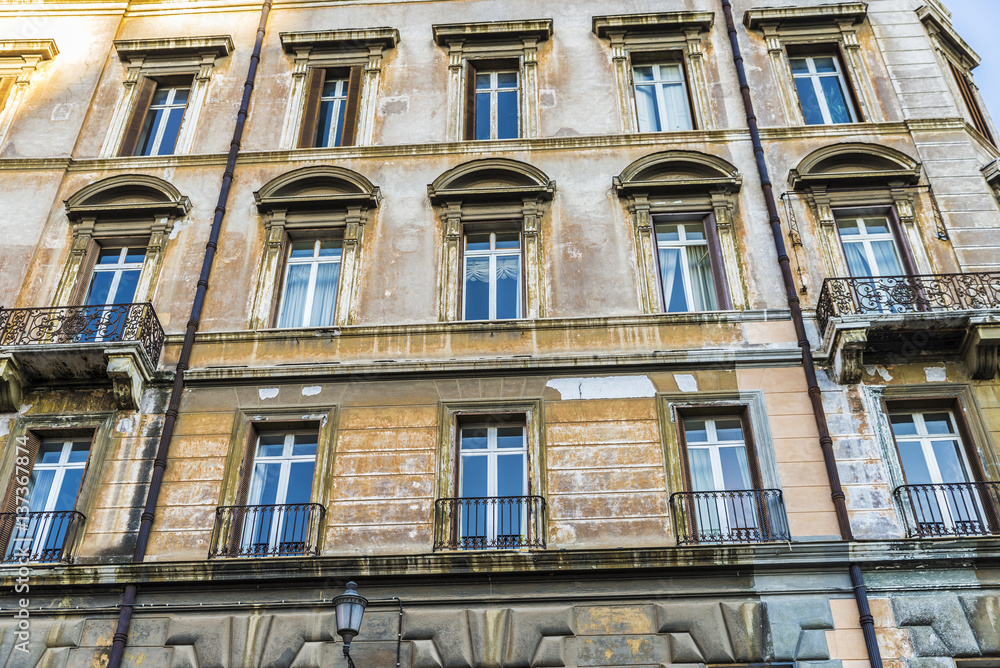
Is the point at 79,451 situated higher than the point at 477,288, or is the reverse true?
the point at 477,288

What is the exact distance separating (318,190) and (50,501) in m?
7.54

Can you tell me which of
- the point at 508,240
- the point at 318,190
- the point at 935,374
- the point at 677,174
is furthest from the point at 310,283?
the point at 935,374

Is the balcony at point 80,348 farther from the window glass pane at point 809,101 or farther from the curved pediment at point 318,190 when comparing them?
the window glass pane at point 809,101

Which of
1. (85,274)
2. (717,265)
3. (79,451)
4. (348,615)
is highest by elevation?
(85,274)

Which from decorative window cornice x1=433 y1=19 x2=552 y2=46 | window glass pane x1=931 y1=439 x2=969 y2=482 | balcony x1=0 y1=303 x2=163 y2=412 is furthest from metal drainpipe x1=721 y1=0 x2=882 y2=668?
balcony x1=0 y1=303 x2=163 y2=412

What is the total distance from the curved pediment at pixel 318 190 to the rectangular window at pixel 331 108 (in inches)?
48.8

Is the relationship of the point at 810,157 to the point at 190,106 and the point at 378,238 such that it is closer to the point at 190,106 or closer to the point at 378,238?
the point at 378,238

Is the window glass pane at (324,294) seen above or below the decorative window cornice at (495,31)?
below

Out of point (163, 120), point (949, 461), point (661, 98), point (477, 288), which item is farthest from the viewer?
point (163, 120)

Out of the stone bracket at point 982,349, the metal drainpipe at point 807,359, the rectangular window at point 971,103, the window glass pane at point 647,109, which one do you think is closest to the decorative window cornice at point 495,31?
the window glass pane at point 647,109

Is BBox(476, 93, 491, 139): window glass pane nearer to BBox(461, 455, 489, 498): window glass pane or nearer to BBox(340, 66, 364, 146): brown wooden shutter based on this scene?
BBox(340, 66, 364, 146): brown wooden shutter

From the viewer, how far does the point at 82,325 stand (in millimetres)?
16281

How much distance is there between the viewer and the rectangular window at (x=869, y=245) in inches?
673

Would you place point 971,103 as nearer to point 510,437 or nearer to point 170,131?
point 510,437
